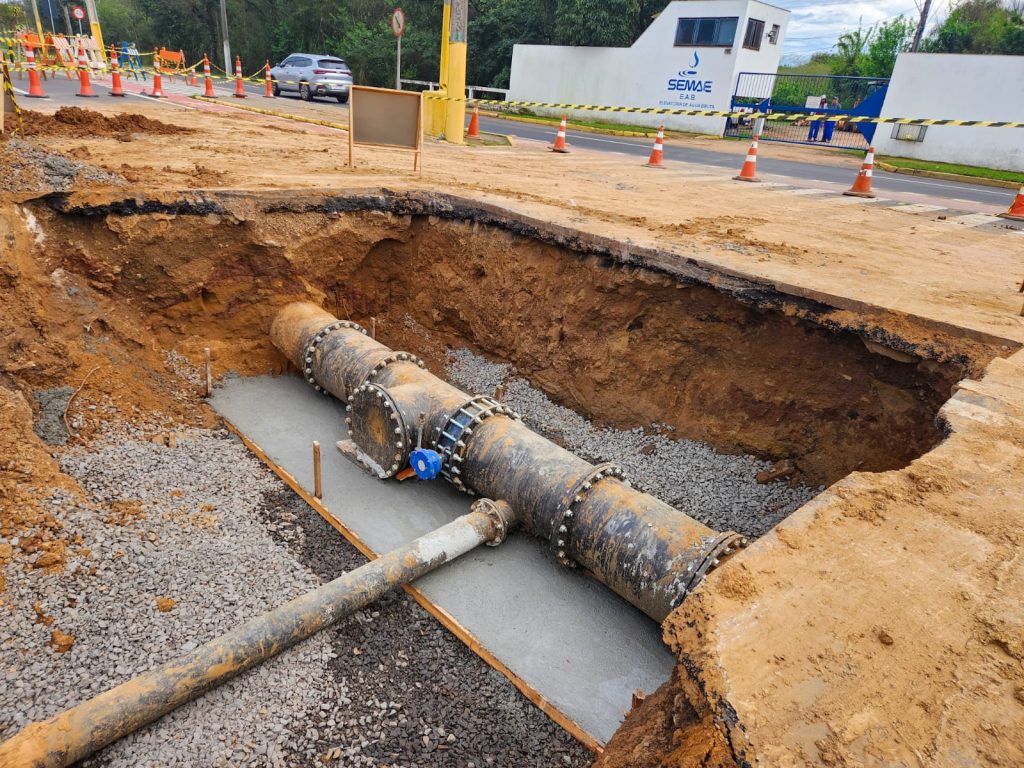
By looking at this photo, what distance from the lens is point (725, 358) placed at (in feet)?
19.5

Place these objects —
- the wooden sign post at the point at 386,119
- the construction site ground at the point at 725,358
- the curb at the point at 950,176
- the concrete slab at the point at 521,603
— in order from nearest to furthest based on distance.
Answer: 1. the construction site ground at the point at 725,358
2. the concrete slab at the point at 521,603
3. the wooden sign post at the point at 386,119
4. the curb at the point at 950,176

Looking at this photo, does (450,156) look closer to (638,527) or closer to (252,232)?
(252,232)

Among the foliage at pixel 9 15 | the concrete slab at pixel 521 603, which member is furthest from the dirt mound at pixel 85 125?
the foliage at pixel 9 15

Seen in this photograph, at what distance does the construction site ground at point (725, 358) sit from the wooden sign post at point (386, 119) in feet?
1.71

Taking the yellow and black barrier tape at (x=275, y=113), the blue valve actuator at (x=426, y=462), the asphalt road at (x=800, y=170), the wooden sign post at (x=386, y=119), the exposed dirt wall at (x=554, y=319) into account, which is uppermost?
the wooden sign post at (x=386, y=119)

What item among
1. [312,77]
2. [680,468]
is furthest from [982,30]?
[680,468]

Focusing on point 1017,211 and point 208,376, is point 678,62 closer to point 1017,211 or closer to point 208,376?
point 1017,211

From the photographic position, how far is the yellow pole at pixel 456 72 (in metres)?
12.9

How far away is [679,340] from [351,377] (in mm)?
3096

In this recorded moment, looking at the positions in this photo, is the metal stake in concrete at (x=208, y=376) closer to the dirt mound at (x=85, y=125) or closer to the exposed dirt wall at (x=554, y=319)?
the exposed dirt wall at (x=554, y=319)

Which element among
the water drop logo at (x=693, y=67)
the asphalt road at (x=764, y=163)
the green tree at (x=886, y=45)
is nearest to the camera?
the asphalt road at (x=764, y=163)

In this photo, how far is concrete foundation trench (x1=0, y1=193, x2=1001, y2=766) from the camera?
3.37 metres

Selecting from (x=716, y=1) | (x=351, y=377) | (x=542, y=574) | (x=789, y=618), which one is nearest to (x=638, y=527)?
(x=542, y=574)

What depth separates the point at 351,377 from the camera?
19.5 feet
